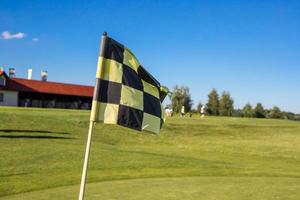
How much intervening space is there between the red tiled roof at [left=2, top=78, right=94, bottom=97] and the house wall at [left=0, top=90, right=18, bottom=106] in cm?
75

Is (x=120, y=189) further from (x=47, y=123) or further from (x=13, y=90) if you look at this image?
(x=13, y=90)

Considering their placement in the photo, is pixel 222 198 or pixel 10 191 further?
pixel 10 191

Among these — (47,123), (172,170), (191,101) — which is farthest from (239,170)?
(191,101)

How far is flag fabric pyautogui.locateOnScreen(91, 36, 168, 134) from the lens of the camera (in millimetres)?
5742

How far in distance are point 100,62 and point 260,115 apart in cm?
9918

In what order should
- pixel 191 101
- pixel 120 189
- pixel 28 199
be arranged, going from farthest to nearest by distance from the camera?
pixel 191 101
pixel 120 189
pixel 28 199

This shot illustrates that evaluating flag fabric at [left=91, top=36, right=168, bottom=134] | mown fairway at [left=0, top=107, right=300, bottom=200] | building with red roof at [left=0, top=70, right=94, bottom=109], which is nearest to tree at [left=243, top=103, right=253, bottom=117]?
building with red roof at [left=0, top=70, right=94, bottom=109]

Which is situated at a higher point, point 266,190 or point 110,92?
point 110,92

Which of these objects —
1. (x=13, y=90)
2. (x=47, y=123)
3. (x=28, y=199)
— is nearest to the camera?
(x=28, y=199)

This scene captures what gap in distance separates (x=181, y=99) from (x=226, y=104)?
11627 millimetres

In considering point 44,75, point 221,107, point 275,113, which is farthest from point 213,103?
point 44,75

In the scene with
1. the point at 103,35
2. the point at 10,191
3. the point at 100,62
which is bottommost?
the point at 10,191

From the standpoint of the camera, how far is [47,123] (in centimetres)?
2861

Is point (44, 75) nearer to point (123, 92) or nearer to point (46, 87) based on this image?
point (46, 87)
